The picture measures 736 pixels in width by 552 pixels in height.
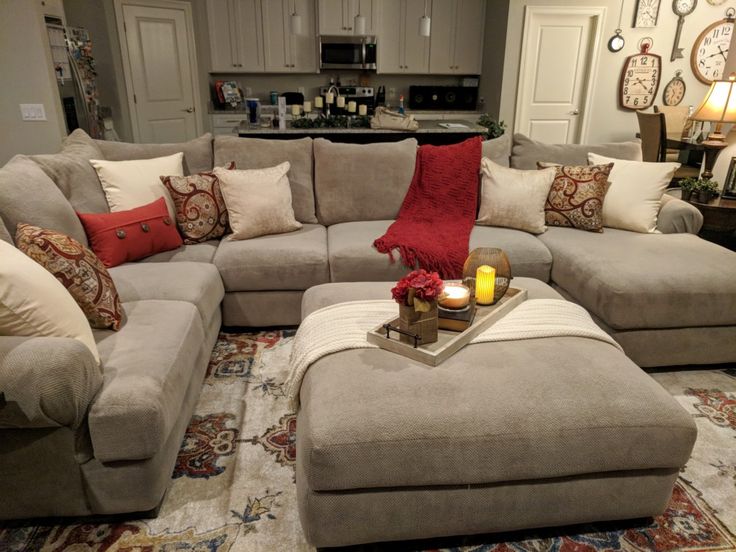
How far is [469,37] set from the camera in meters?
6.75

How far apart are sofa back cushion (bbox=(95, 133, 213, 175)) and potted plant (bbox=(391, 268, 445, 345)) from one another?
1.83m

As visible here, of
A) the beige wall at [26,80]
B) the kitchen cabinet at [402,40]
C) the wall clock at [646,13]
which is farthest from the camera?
the kitchen cabinet at [402,40]

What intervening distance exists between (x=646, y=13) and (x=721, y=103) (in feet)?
11.6

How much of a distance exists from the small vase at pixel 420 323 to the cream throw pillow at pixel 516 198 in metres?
1.49

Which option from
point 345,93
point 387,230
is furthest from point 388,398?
point 345,93

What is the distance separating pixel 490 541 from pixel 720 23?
6.73 metres

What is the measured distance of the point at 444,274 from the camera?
2.66m

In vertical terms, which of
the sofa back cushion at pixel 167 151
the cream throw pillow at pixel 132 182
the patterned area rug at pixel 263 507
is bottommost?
the patterned area rug at pixel 263 507

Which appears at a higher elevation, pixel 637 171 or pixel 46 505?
pixel 637 171

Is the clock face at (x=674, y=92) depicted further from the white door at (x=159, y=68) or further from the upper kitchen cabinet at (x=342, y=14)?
the white door at (x=159, y=68)

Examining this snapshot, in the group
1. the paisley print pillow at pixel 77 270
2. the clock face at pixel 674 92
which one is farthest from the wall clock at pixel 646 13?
the paisley print pillow at pixel 77 270

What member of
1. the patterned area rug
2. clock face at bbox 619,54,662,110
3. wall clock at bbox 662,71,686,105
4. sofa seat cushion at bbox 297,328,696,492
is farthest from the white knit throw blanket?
wall clock at bbox 662,71,686,105

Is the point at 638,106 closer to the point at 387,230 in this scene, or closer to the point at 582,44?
the point at 582,44

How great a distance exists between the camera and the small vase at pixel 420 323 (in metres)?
1.66
